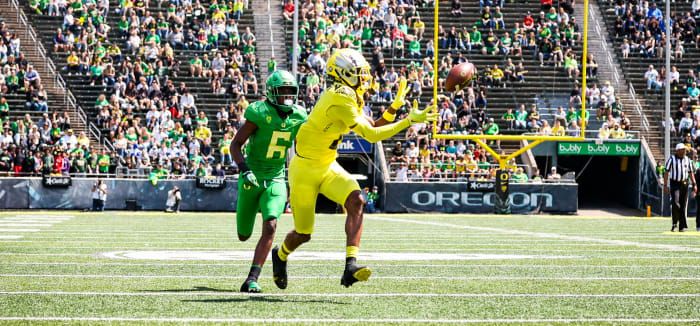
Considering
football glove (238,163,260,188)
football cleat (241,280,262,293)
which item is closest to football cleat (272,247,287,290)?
football cleat (241,280,262,293)

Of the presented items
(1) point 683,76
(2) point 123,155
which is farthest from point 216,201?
(1) point 683,76

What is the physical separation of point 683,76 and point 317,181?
2581 centimetres

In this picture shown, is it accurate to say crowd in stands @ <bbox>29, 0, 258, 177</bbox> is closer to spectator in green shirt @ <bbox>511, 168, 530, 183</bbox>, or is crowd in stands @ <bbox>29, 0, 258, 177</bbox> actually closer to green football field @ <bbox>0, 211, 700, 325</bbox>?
spectator in green shirt @ <bbox>511, 168, 530, 183</bbox>

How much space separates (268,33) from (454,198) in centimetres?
960

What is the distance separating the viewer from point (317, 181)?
283 inches

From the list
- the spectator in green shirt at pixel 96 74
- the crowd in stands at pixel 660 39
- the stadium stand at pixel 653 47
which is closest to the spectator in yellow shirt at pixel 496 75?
the stadium stand at pixel 653 47

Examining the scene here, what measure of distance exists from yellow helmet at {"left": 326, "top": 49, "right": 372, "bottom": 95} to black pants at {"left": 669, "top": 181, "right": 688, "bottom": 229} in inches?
380

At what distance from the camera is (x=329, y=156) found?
7.26 m

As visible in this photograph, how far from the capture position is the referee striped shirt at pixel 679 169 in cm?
1554

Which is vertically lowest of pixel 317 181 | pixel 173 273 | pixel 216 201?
pixel 216 201

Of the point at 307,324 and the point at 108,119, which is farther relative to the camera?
the point at 108,119

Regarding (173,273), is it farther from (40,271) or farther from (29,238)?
(29,238)

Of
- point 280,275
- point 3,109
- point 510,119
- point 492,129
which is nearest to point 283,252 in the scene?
point 280,275

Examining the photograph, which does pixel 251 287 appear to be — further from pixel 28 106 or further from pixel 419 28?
pixel 419 28
